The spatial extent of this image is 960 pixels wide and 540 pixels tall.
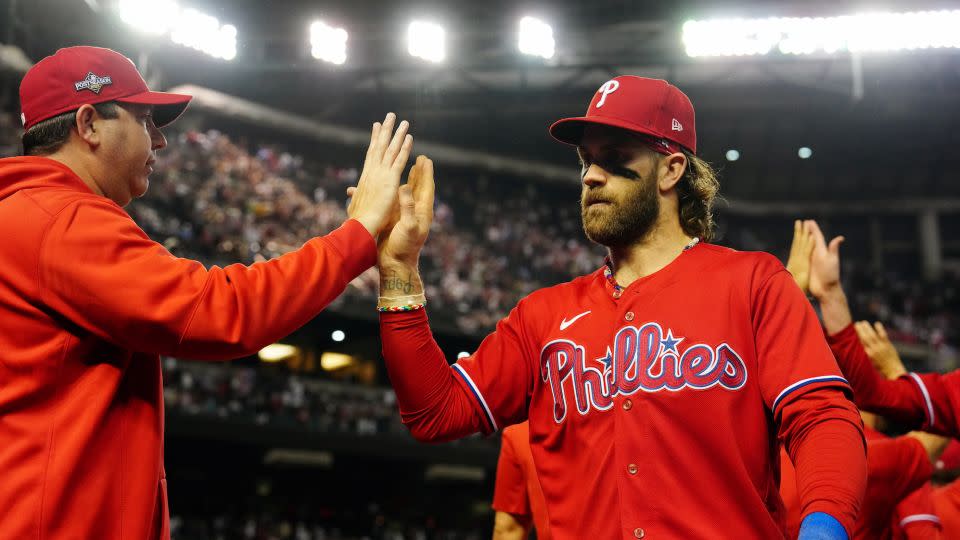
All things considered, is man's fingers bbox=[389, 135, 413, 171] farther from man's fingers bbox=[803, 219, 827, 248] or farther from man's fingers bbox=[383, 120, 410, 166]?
man's fingers bbox=[803, 219, 827, 248]

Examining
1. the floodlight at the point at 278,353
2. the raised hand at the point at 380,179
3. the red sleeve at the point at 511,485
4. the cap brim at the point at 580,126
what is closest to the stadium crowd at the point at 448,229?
the floodlight at the point at 278,353

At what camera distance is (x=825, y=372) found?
2512mm

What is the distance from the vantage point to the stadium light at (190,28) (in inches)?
902

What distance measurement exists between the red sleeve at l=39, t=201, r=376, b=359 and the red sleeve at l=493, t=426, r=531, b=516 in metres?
2.83

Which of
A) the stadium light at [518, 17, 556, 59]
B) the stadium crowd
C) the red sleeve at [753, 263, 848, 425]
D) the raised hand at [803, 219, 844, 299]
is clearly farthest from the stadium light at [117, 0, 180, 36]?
the red sleeve at [753, 263, 848, 425]

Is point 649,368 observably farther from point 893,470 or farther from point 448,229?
point 448,229

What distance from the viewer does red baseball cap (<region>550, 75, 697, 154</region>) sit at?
9.64ft

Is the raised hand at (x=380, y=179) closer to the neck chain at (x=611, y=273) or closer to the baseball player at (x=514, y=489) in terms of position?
the neck chain at (x=611, y=273)

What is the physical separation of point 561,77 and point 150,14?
1312cm

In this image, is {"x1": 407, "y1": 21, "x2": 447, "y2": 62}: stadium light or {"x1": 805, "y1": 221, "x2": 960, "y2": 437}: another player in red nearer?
{"x1": 805, "y1": 221, "x2": 960, "y2": 437}: another player in red

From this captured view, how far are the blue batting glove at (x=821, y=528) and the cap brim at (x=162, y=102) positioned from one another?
2100 millimetres

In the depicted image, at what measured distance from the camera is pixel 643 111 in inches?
116

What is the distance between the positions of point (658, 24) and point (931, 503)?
28835mm

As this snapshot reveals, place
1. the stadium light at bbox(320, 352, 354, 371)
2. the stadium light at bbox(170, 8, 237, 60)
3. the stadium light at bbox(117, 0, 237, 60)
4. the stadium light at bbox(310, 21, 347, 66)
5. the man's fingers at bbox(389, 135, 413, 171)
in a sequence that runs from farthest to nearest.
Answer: the stadium light at bbox(320, 352, 354, 371) → the stadium light at bbox(310, 21, 347, 66) → the stadium light at bbox(170, 8, 237, 60) → the stadium light at bbox(117, 0, 237, 60) → the man's fingers at bbox(389, 135, 413, 171)
